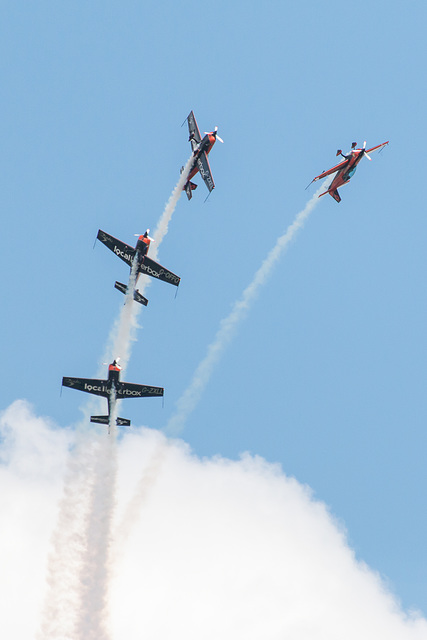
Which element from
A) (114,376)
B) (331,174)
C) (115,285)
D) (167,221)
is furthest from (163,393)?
A: (331,174)

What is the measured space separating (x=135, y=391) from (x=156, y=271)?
38.5ft

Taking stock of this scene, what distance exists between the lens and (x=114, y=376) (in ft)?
249

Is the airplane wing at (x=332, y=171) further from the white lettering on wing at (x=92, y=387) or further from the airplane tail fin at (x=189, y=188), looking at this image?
the white lettering on wing at (x=92, y=387)

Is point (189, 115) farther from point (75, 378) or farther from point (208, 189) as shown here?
point (75, 378)

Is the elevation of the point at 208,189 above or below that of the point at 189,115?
below

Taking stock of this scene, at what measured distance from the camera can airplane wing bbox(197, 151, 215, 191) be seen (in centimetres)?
8206

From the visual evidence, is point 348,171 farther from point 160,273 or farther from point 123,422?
point 123,422

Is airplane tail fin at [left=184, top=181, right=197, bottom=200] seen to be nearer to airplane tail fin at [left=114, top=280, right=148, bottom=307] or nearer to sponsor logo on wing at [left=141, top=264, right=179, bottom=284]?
sponsor logo on wing at [left=141, top=264, right=179, bottom=284]

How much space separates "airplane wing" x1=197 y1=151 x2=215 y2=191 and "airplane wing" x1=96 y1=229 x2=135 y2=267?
957cm

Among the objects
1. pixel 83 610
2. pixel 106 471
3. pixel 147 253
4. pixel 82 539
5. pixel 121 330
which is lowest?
pixel 83 610

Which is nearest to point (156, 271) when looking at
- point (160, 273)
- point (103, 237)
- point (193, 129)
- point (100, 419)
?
point (160, 273)

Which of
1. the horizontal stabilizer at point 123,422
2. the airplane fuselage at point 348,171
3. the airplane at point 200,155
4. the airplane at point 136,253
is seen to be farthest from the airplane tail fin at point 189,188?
the horizontal stabilizer at point 123,422

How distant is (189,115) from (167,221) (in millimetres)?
10746

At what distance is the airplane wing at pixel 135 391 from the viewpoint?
76.7m
